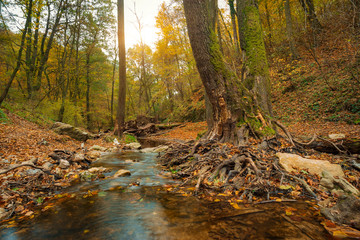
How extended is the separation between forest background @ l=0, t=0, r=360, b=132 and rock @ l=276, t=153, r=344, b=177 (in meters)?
3.53

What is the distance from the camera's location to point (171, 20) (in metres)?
20.8

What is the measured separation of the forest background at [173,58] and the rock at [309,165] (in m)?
3.53

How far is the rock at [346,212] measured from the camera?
1.84 meters

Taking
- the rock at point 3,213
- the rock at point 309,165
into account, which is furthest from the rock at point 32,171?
the rock at point 309,165

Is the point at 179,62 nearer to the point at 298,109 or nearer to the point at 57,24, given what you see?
the point at 57,24

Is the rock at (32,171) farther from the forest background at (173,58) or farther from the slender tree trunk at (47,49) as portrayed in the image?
the slender tree trunk at (47,49)

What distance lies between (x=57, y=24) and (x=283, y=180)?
1713 centimetres

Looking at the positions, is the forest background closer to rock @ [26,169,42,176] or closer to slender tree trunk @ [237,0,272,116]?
slender tree trunk @ [237,0,272,116]

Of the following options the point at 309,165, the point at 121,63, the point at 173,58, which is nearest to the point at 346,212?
the point at 309,165

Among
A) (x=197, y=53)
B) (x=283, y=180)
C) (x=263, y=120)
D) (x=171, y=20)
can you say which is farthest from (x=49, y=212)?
(x=171, y=20)

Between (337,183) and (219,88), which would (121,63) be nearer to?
(219,88)

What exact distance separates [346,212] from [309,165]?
4.71ft

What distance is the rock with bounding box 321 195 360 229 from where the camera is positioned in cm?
184

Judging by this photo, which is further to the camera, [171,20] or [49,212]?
[171,20]
